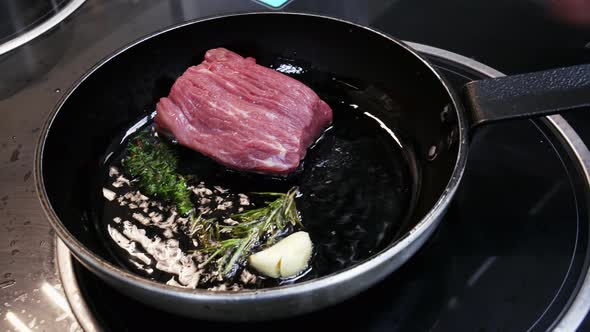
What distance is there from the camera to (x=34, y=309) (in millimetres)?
1197

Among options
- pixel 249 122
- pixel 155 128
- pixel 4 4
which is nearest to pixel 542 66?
pixel 249 122

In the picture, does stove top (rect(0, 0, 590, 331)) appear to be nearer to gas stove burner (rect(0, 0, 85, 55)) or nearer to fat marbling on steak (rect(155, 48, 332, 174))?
gas stove burner (rect(0, 0, 85, 55))

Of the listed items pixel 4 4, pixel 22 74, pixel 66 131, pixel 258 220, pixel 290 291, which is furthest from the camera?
pixel 4 4

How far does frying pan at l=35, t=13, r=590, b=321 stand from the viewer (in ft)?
3.23

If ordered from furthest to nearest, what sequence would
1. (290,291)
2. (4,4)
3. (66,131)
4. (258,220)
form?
(4,4) < (66,131) < (258,220) < (290,291)

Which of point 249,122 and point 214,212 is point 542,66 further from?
point 214,212

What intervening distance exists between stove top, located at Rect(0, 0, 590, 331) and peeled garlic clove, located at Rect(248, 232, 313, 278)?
0.37 feet

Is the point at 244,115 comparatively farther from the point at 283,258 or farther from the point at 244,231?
the point at 283,258

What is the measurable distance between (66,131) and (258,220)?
0.58 meters

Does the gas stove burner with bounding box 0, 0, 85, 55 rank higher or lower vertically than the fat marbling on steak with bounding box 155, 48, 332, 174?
higher

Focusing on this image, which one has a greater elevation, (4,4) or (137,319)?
(4,4)

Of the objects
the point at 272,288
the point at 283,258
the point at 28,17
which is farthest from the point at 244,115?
the point at 28,17

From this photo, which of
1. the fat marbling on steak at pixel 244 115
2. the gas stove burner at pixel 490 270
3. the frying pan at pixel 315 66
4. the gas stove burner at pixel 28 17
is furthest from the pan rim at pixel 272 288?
the gas stove burner at pixel 28 17

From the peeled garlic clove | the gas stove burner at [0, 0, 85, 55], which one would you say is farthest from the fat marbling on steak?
the gas stove burner at [0, 0, 85, 55]
